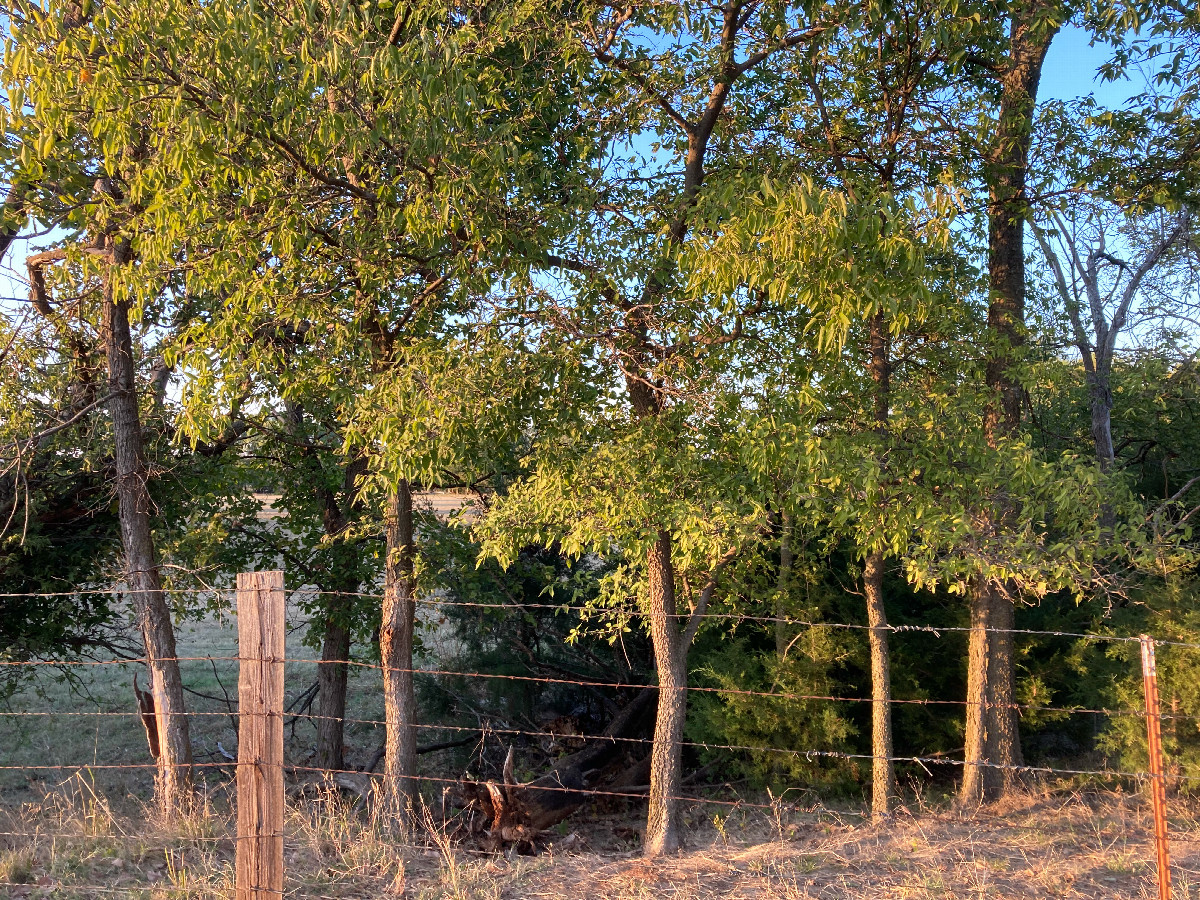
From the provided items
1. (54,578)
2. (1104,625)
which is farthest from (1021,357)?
(54,578)

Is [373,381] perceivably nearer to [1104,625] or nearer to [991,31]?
[991,31]

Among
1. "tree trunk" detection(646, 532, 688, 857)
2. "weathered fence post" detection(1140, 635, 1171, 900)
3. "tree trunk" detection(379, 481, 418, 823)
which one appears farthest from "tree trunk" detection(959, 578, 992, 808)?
"tree trunk" detection(379, 481, 418, 823)

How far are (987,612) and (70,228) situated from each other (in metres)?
9.90

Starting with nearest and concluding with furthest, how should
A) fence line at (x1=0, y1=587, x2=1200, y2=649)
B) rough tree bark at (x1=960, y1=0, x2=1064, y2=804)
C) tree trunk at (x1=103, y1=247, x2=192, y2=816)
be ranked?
fence line at (x1=0, y1=587, x2=1200, y2=649) < tree trunk at (x1=103, y1=247, x2=192, y2=816) < rough tree bark at (x1=960, y1=0, x2=1064, y2=804)

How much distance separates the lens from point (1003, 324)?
30.1ft

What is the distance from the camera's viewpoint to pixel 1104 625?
32.9 feet

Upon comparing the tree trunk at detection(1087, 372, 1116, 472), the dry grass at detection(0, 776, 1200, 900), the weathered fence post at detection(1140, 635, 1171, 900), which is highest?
the tree trunk at detection(1087, 372, 1116, 472)

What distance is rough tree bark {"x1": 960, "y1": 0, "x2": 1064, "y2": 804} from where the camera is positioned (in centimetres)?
874

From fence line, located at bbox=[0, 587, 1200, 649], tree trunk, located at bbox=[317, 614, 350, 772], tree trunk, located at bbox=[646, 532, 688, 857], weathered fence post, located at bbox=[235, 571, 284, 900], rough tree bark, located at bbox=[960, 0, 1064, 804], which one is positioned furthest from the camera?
tree trunk, located at bbox=[317, 614, 350, 772]

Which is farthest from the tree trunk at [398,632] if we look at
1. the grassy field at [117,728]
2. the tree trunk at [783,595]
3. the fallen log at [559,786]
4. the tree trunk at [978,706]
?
the tree trunk at [978,706]

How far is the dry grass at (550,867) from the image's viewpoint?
514cm

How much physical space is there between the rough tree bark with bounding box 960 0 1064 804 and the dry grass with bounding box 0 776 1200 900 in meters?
1.94

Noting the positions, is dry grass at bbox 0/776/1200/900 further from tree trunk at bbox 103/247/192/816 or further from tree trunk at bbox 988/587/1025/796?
tree trunk at bbox 988/587/1025/796

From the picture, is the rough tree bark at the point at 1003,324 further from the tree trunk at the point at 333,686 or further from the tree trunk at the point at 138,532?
the tree trunk at the point at 138,532
